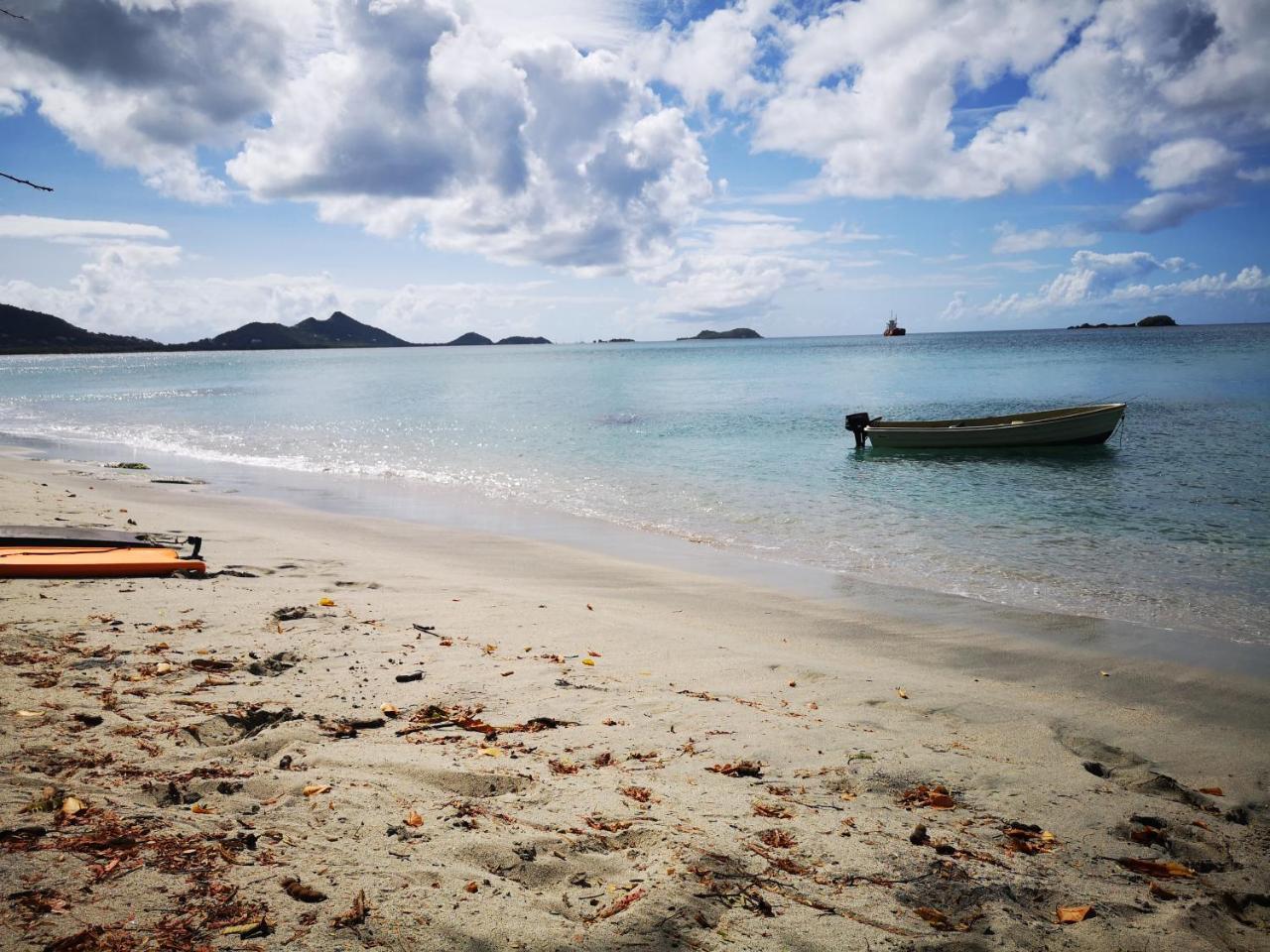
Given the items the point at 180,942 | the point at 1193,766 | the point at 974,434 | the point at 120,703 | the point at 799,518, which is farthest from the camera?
the point at 974,434

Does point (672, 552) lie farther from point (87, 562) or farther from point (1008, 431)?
point (1008, 431)

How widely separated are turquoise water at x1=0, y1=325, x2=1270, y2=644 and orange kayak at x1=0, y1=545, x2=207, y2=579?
27.5 ft

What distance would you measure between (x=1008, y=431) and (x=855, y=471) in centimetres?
704

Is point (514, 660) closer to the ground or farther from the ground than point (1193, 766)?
farther from the ground

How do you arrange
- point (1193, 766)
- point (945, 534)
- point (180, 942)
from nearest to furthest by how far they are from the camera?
point (180, 942)
point (1193, 766)
point (945, 534)

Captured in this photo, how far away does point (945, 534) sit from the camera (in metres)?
13.2

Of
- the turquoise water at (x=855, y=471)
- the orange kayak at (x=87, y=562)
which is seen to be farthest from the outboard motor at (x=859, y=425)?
the orange kayak at (x=87, y=562)

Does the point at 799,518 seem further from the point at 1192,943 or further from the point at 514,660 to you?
the point at 1192,943

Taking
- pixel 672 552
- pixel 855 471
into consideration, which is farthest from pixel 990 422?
pixel 672 552

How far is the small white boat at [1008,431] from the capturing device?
2436 cm

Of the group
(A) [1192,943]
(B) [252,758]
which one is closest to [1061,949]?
(A) [1192,943]

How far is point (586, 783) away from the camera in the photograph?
12.8 feet

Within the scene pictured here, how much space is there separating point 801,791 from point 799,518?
11.2 m

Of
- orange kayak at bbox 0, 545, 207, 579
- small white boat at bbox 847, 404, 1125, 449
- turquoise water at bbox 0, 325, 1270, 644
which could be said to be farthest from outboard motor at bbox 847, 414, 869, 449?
orange kayak at bbox 0, 545, 207, 579
